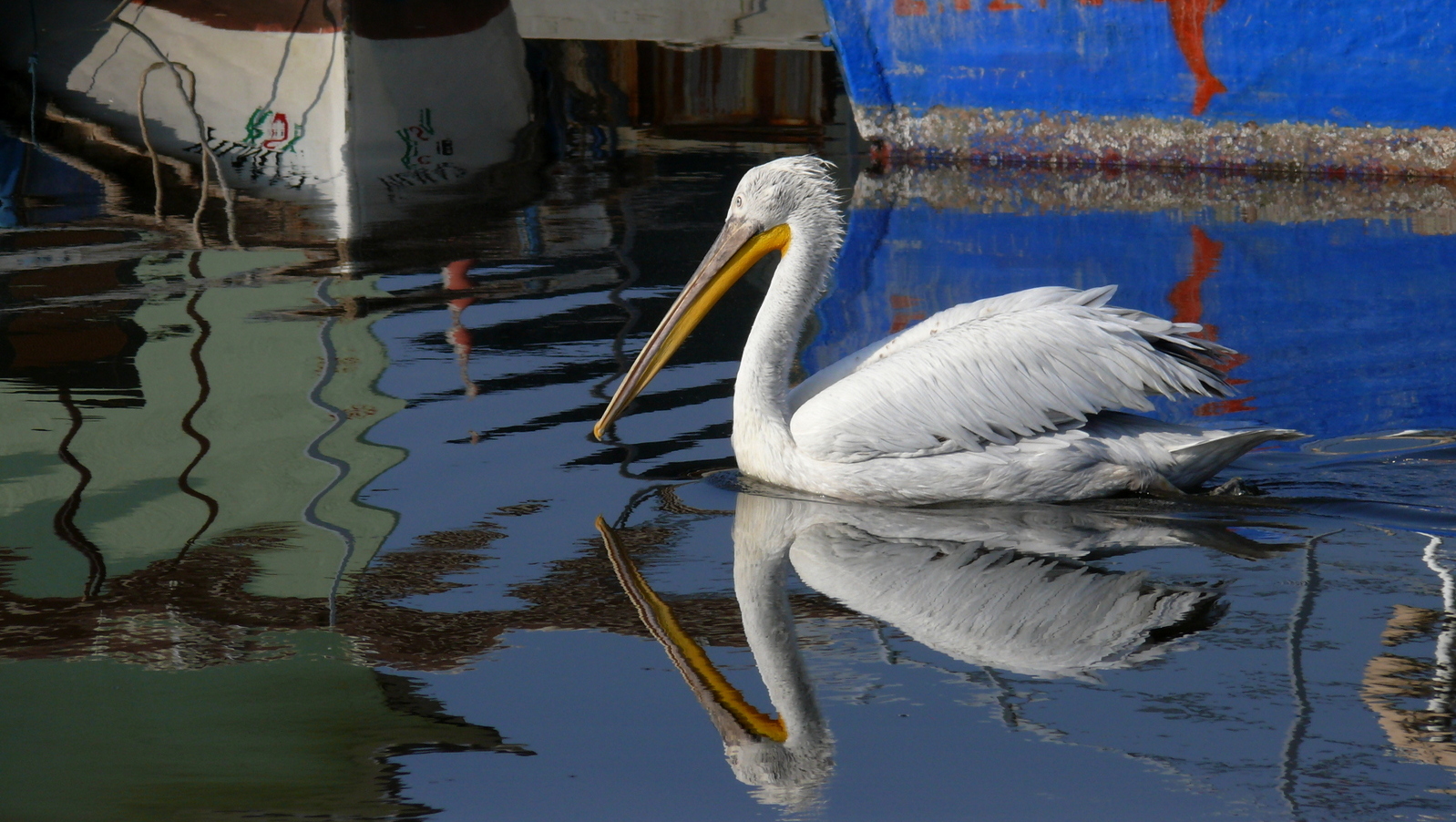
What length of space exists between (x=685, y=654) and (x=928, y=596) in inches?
22.1

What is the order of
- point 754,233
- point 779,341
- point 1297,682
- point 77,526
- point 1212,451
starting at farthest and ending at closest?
point 754,233 → point 779,341 → point 1212,451 → point 77,526 → point 1297,682

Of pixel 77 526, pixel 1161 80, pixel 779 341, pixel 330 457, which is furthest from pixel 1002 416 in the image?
Answer: pixel 1161 80

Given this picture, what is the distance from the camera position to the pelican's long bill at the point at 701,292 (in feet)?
13.8

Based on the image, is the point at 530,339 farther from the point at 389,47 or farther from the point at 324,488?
the point at 389,47

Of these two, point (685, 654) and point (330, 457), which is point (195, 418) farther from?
point (685, 654)

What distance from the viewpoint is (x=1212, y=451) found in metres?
3.83

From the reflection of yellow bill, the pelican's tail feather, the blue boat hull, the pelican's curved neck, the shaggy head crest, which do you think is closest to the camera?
the reflection of yellow bill

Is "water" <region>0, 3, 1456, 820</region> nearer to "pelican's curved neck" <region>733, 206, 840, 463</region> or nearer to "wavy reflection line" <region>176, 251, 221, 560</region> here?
"wavy reflection line" <region>176, 251, 221, 560</region>

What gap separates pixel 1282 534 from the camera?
3.66m

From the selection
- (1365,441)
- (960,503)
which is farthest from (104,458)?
(1365,441)

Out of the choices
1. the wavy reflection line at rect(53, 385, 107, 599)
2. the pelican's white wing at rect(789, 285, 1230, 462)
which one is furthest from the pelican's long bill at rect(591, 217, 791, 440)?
the wavy reflection line at rect(53, 385, 107, 599)

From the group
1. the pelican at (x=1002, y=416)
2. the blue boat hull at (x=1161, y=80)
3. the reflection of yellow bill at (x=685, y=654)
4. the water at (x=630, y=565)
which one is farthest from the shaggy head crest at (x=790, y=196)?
the blue boat hull at (x=1161, y=80)

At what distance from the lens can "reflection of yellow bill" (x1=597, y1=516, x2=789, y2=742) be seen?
2689mm

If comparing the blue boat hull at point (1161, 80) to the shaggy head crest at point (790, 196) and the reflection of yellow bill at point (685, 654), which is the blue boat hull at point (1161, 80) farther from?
the reflection of yellow bill at point (685, 654)
